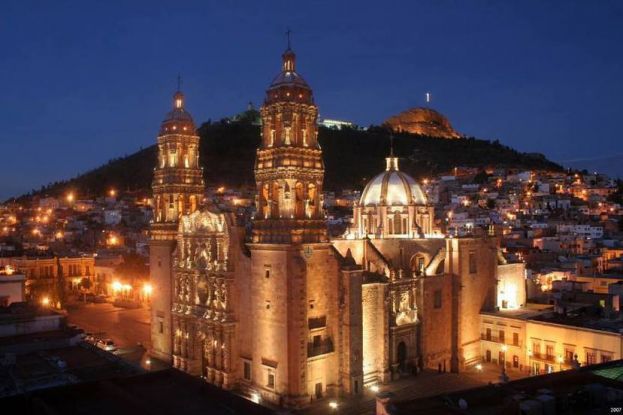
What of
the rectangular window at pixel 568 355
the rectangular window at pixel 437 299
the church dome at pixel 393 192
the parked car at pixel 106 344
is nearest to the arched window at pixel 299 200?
the church dome at pixel 393 192

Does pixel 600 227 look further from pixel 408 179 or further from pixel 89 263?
pixel 89 263

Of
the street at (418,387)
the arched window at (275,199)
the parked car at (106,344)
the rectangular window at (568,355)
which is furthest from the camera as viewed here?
the parked car at (106,344)

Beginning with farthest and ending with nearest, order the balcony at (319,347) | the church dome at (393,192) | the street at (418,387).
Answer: the church dome at (393,192) → the balcony at (319,347) → the street at (418,387)

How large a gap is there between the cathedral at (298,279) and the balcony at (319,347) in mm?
73

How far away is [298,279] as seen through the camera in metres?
31.2

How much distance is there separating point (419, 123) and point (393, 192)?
155 metres

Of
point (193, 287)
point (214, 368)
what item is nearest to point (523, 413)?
point (214, 368)

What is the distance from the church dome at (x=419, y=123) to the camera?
192m

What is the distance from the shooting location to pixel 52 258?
230 feet

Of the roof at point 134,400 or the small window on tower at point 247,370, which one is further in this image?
the small window on tower at point 247,370

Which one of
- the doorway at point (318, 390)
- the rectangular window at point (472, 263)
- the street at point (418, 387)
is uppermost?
the rectangular window at point (472, 263)

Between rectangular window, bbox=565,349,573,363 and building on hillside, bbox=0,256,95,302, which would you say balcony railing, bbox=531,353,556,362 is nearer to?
rectangular window, bbox=565,349,573,363

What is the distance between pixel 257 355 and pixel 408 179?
17972 millimetres

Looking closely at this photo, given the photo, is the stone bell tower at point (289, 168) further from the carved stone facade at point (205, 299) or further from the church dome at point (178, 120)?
the church dome at point (178, 120)
